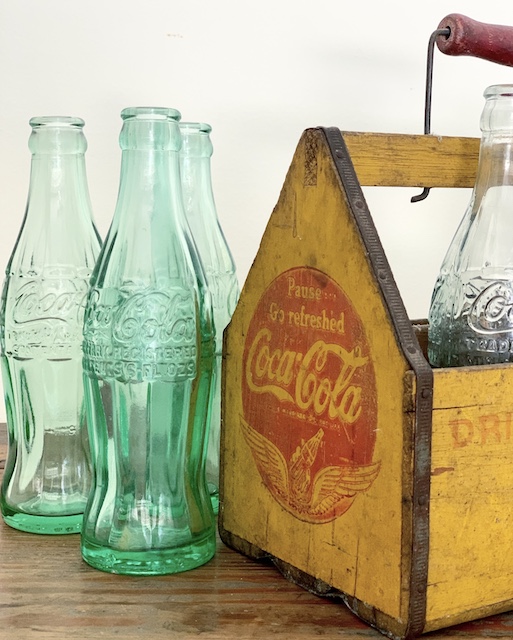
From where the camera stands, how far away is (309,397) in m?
0.71

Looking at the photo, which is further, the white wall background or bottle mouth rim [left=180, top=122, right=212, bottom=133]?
the white wall background

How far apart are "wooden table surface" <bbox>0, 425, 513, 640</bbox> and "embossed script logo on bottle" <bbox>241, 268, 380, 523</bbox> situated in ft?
0.22

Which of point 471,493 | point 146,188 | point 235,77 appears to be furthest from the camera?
point 235,77

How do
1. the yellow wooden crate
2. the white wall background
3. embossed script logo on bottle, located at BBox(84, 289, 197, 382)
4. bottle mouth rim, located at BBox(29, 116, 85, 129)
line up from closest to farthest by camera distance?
the yellow wooden crate → embossed script logo on bottle, located at BBox(84, 289, 197, 382) → bottle mouth rim, located at BBox(29, 116, 85, 129) → the white wall background

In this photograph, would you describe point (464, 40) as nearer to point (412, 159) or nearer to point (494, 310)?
point (412, 159)

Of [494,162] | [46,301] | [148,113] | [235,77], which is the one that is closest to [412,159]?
[494,162]

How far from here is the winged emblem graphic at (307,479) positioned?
2.19ft

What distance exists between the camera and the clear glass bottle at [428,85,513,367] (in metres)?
0.74

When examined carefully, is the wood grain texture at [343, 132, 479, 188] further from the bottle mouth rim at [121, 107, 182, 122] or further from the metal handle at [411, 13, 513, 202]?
the bottle mouth rim at [121, 107, 182, 122]

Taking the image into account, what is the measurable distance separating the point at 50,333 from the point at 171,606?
28cm

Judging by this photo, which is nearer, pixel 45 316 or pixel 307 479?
pixel 307 479

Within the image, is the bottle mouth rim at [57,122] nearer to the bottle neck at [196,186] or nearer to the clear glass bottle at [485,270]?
the bottle neck at [196,186]

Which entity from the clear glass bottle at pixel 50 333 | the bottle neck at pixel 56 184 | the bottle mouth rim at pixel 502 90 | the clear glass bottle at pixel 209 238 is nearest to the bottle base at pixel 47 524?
the clear glass bottle at pixel 50 333

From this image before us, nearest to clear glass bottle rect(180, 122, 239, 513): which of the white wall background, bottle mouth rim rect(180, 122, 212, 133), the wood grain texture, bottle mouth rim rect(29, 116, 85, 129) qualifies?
bottle mouth rim rect(180, 122, 212, 133)
